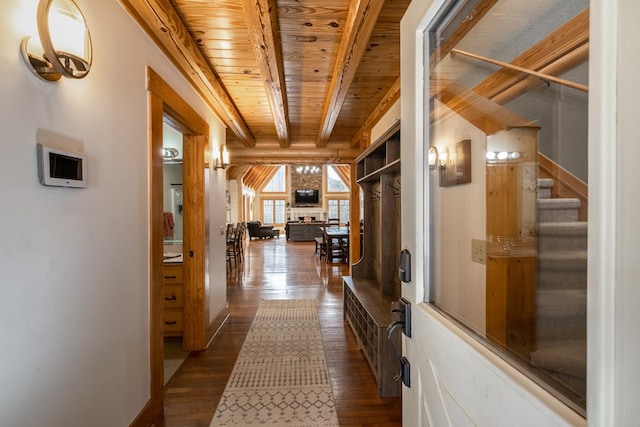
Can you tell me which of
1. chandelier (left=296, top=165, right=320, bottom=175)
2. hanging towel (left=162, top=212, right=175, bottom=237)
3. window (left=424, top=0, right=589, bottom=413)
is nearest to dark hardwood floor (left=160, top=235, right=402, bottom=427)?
hanging towel (left=162, top=212, right=175, bottom=237)

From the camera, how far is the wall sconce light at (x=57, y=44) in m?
1.07

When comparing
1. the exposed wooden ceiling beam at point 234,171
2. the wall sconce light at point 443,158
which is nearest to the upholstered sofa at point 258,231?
the exposed wooden ceiling beam at point 234,171

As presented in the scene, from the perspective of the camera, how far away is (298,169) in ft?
54.7

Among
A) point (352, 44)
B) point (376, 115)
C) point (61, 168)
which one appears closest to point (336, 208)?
point (376, 115)

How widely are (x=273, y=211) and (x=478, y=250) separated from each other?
Result: 54.5ft

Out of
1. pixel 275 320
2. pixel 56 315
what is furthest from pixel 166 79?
pixel 275 320

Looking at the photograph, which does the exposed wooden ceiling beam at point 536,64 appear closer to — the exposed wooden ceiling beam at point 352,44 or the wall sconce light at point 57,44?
the exposed wooden ceiling beam at point 352,44

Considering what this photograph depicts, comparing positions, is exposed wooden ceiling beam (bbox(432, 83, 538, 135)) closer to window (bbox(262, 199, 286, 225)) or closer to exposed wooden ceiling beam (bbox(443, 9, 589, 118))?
exposed wooden ceiling beam (bbox(443, 9, 589, 118))

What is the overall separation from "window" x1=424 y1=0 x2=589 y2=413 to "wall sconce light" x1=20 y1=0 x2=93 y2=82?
130 centimetres

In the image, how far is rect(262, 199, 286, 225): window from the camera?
1739 centimetres

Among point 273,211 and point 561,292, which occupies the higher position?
point 273,211

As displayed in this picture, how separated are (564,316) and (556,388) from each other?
0.40 m

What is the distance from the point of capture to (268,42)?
6.51 feet

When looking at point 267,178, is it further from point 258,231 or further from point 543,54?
point 543,54
